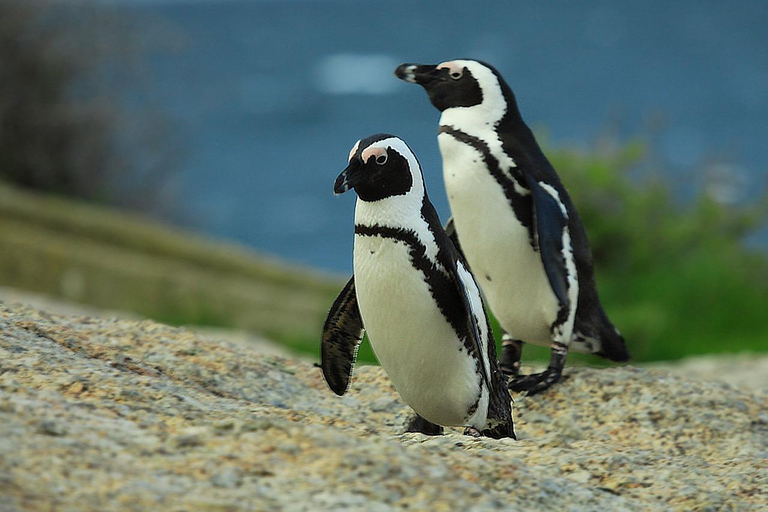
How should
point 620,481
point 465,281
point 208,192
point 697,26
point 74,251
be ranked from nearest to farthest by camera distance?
point 620,481
point 465,281
point 74,251
point 208,192
point 697,26

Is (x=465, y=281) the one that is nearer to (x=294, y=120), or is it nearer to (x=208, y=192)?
(x=208, y=192)

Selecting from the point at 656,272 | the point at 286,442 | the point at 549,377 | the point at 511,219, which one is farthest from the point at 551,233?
the point at 656,272

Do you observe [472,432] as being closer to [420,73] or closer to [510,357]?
[510,357]

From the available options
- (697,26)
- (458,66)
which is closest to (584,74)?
(697,26)

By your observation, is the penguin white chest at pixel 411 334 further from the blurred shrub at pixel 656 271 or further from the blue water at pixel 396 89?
the blue water at pixel 396 89

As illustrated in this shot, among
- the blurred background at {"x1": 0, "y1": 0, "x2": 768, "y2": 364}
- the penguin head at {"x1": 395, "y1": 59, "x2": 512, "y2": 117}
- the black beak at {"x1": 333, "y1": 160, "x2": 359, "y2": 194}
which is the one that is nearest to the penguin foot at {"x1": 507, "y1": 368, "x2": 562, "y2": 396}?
the penguin head at {"x1": 395, "y1": 59, "x2": 512, "y2": 117}

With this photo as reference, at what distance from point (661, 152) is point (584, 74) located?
36149 millimetres

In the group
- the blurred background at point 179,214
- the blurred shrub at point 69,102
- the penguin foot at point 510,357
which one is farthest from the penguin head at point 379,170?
the blurred shrub at point 69,102

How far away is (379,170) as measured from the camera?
303 cm

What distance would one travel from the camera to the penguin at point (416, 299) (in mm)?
3061

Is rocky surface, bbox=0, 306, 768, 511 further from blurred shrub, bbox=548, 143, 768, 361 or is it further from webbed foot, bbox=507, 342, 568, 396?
blurred shrub, bbox=548, 143, 768, 361

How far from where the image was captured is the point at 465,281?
3172 millimetres

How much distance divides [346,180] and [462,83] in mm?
1226

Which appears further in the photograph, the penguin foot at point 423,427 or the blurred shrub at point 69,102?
the blurred shrub at point 69,102
